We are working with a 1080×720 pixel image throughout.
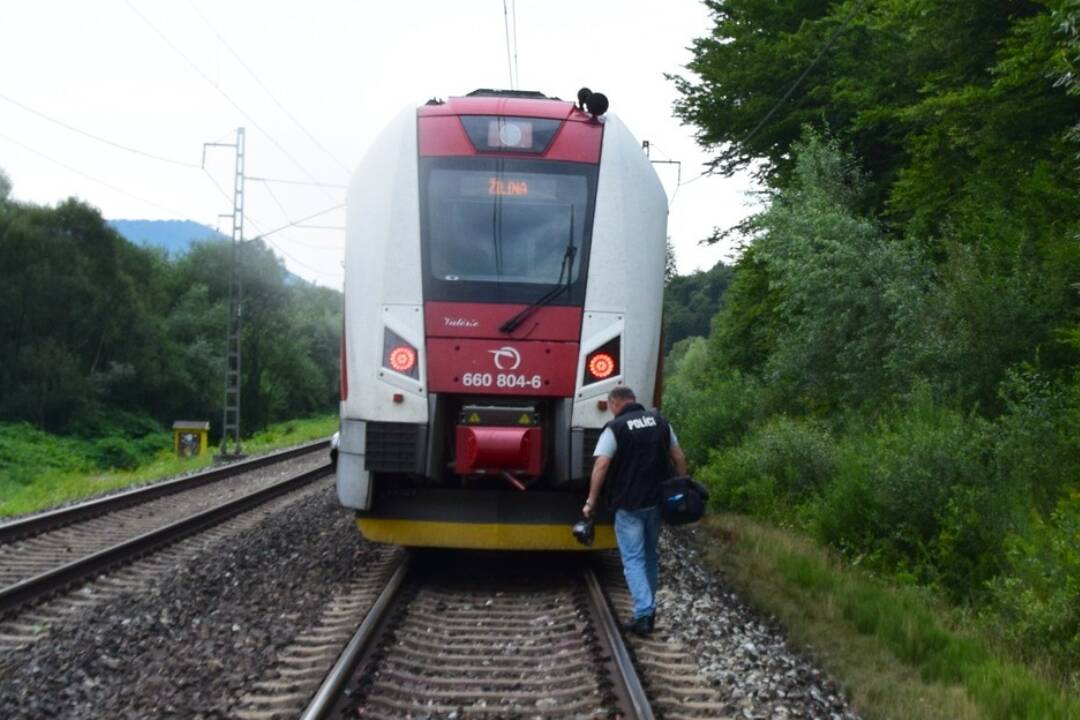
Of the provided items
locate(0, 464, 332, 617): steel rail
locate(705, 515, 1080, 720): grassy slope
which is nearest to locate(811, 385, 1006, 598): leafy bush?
locate(705, 515, 1080, 720): grassy slope

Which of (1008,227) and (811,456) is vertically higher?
(1008,227)

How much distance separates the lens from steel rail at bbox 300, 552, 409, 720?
211 inches

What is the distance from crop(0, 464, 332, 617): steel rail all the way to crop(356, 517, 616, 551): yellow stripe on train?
7.94ft

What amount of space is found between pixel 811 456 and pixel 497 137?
651cm

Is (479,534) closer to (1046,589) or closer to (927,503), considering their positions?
(1046,589)

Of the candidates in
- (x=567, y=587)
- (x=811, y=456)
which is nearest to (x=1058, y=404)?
(x=811, y=456)

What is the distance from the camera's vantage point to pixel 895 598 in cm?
847

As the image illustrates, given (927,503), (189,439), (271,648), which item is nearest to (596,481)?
(271,648)

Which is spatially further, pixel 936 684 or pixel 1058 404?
pixel 1058 404

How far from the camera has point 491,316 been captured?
28.2 ft

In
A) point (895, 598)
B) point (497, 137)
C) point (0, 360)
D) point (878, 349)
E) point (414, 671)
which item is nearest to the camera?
point (414, 671)

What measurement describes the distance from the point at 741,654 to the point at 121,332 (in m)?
54.0

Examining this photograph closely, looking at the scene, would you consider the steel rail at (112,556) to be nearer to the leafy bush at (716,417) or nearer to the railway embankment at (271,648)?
the railway embankment at (271,648)

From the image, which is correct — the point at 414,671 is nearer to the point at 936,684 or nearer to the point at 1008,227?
the point at 936,684
